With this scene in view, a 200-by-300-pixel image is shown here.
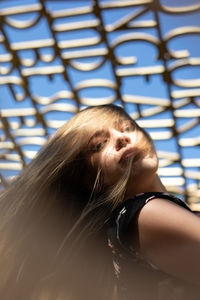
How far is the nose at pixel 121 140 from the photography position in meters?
0.35

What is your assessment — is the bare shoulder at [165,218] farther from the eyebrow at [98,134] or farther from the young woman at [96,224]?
the eyebrow at [98,134]

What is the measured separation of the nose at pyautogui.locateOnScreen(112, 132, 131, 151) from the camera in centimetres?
35

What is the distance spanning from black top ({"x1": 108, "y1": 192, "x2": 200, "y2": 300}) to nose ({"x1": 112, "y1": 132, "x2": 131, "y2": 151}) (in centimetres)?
7

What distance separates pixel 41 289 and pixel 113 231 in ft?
0.26

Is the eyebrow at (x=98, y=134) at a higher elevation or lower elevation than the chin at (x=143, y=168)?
higher

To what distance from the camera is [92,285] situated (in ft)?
1.00

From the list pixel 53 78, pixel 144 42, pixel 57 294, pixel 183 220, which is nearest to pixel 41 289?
pixel 57 294

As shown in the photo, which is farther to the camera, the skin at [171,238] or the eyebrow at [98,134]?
the eyebrow at [98,134]

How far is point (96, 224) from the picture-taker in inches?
12.7

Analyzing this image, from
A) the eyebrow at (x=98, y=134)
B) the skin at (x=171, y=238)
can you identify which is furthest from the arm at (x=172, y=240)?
the eyebrow at (x=98, y=134)

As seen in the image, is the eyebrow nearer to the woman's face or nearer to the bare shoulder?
the woman's face

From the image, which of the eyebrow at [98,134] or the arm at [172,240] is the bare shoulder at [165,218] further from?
the eyebrow at [98,134]

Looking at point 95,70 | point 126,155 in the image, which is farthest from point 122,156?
point 95,70

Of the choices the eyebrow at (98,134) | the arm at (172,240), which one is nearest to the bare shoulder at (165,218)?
the arm at (172,240)
